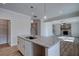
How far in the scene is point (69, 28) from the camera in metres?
1.90

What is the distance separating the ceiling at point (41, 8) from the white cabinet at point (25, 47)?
83cm

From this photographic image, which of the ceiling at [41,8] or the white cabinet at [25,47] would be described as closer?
the ceiling at [41,8]

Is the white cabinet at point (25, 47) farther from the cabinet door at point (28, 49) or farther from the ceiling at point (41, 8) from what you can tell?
the ceiling at point (41, 8)

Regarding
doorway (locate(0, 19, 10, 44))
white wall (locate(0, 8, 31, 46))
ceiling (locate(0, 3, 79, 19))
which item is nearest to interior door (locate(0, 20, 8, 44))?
doorway (locate(0, 19, 10, 44))

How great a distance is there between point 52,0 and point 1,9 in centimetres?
205

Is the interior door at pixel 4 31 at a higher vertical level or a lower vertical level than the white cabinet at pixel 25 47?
higher

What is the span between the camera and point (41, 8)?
2.50 meters

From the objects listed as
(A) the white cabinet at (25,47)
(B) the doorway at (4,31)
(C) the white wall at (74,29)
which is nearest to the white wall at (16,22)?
(B) the doorway at (4,31)

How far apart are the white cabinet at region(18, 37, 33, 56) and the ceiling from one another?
2.72 feet

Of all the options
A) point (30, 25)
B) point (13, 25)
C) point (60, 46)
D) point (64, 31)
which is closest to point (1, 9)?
point (13, 25)

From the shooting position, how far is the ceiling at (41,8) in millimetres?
1870

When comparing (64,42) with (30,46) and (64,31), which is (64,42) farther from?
(30,46)

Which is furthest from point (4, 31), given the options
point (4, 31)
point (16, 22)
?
point (16, 22)

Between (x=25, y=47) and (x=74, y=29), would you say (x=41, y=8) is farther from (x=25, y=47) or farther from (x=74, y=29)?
(x=25, y=47)
